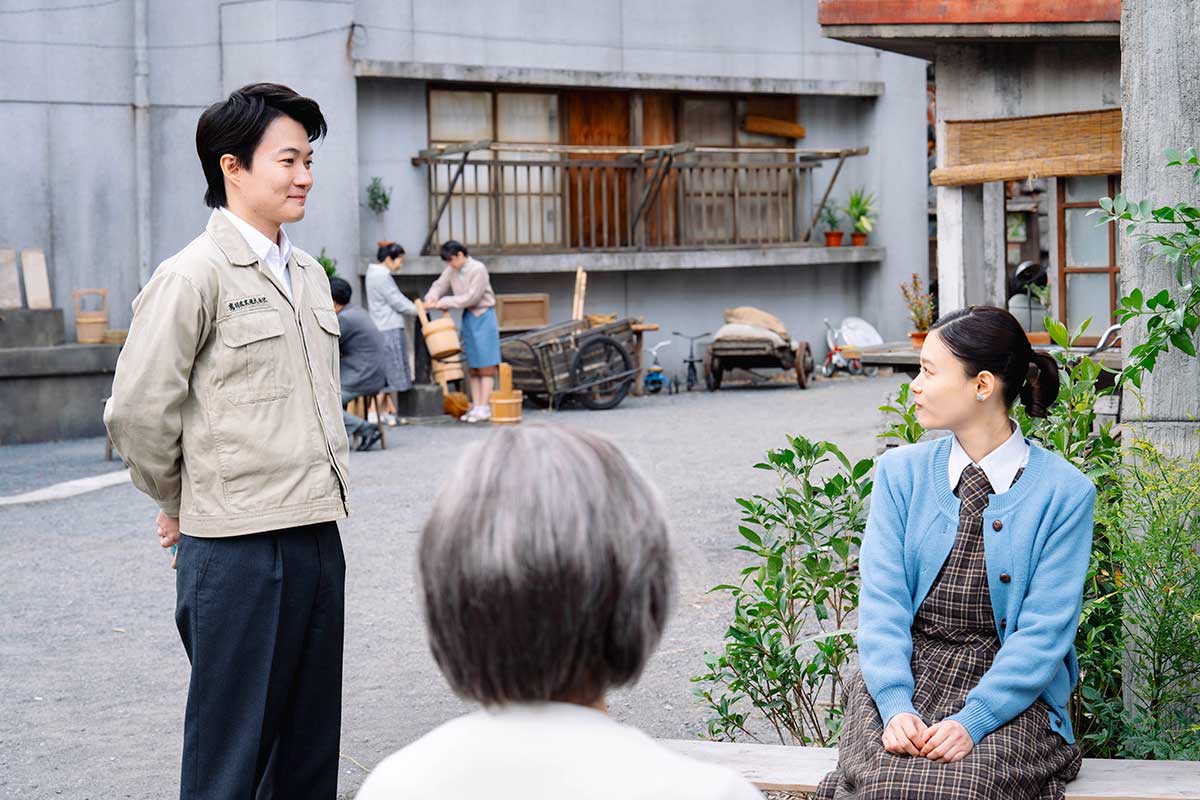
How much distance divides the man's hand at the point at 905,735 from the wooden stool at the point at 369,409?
997 cm

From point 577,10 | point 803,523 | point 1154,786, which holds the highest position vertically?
point 577,10

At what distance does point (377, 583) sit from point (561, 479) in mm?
6627

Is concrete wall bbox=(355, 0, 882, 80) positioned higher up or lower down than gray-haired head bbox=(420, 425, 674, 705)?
higher up

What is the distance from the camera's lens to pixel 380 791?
156 cm

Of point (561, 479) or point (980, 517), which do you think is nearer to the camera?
point (561, 479)

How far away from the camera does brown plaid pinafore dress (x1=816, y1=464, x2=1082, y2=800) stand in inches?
123

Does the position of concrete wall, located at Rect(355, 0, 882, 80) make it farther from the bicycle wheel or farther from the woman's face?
the woman's face

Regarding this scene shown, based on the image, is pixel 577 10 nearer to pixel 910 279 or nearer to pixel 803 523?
pixel 910 279

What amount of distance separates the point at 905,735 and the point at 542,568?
194 cm

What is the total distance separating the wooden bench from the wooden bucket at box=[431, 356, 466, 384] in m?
12.6

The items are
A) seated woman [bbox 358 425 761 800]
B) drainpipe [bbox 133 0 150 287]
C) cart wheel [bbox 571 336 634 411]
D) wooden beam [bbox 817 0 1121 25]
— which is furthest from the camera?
cart wheel [bbox 571 336 634 411]

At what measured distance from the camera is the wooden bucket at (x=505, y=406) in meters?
14.6

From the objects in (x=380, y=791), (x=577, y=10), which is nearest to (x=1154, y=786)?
(x=380, y=791)

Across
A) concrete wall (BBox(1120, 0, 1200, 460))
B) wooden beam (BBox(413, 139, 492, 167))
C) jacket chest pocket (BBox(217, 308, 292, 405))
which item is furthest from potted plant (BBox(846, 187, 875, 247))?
jacket chest pocket (BBox(217, 308, 292, 405))
